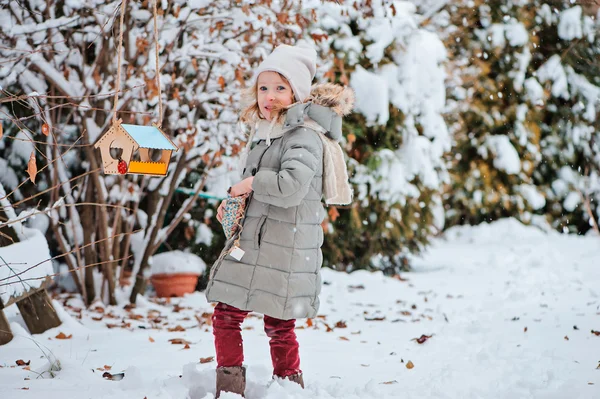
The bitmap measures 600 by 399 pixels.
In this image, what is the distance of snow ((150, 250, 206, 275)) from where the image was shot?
5934 mm

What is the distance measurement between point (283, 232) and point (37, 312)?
2.18 meters

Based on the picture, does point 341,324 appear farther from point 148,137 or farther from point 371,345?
point 148,137

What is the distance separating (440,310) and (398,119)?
275 centimetres

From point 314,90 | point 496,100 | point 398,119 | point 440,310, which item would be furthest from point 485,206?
point 314,90

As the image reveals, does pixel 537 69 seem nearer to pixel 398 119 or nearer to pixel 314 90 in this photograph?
pixel 398 119

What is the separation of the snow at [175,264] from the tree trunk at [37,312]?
193 centimetres

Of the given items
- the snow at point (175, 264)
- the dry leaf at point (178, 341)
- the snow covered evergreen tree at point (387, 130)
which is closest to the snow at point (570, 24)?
the snow covered evergreen tree at point (387, 130)

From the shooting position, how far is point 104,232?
16.0ft

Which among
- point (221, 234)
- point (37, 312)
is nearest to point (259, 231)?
point (37, 312)

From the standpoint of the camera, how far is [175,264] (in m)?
5.93

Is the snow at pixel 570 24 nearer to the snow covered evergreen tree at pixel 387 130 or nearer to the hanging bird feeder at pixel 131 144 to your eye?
the snow covered evergreen tree at pixel 387 130

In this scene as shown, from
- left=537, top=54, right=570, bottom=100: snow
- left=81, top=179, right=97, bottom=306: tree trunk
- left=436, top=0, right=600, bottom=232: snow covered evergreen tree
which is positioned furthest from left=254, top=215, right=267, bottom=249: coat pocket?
left=537, top=54, right=570, bottom=100: snow

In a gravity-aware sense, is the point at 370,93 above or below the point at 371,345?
above

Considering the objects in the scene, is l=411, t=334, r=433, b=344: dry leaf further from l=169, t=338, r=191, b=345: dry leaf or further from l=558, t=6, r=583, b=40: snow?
l=558, t=6, r=583, b=40: snow
